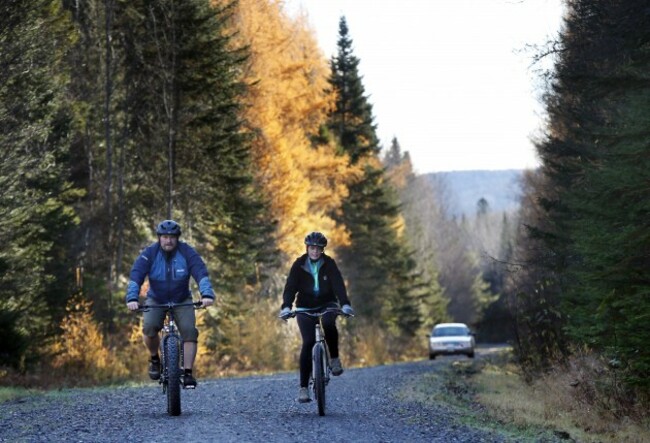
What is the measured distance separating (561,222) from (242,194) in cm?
1127

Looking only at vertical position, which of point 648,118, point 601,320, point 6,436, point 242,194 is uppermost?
point 242,194

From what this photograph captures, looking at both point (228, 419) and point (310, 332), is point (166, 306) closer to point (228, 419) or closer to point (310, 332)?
point (228, 419)

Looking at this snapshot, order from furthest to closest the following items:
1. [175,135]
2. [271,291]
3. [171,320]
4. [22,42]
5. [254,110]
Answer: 1. [271,291]
2. [254,110]
3. [175,135]
4. [22,42]
5. [171,320]

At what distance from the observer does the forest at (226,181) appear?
14.3 m

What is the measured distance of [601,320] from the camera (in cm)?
1470

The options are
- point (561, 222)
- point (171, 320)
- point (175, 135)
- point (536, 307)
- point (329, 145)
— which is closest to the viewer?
point (171, 320)

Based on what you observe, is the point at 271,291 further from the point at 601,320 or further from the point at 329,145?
the point at 601,320

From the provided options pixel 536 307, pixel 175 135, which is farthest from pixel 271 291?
pixel 536 307

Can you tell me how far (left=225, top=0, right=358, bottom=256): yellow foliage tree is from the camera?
32.9 metres

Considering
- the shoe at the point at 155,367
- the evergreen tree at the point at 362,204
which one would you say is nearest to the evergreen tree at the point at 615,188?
the shoe at the point at 155,367

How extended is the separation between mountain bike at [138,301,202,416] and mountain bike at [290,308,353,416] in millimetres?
1421

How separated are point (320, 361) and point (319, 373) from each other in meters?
0.19

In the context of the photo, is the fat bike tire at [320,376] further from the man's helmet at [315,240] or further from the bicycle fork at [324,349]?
the man's helmet at [315,240]

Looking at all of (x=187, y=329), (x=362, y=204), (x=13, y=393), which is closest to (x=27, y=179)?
(x=13, y=393)
